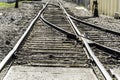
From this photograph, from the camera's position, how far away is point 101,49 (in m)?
10.5

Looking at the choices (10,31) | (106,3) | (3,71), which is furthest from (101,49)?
(106,3)

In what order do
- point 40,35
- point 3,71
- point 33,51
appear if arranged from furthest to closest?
point 40,35, point 33,51, point 3,71

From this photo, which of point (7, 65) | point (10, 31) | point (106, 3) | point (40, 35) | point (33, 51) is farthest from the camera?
point (106, 3)

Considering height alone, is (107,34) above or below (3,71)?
below

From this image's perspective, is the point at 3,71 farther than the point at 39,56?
No

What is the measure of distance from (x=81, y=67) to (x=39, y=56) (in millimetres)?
1476

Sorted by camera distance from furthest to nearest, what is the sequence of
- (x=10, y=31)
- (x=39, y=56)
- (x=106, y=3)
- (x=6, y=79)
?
(x=106, y=3)
(x=10, y=31)
(x=39, y=56)
(x=6, y=79)

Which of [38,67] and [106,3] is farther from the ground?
[38,67]

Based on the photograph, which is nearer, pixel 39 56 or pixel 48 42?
pixel 39 56

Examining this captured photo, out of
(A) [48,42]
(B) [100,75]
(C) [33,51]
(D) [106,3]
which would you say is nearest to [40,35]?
(A) [48,42]

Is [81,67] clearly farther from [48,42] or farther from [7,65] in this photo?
[48,42]

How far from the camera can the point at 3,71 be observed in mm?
7656

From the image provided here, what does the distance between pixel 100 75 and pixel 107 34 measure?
695cm

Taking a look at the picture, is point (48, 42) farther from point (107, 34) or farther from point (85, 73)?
point (85, 73)
